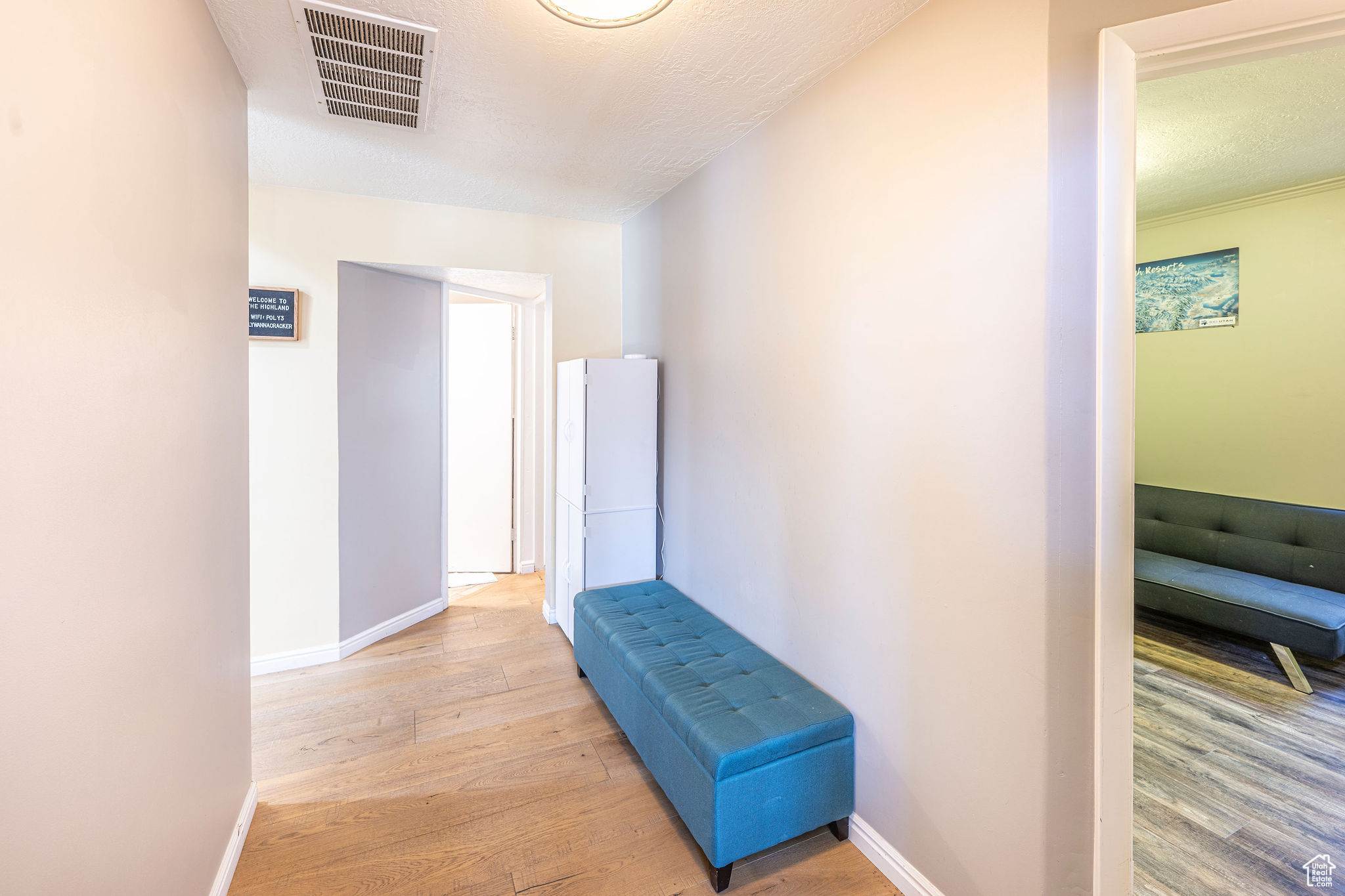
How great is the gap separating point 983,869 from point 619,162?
293 cm

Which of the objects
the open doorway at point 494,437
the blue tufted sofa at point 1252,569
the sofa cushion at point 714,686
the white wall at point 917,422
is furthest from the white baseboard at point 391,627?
the blue tufted sofa at point 1252,569

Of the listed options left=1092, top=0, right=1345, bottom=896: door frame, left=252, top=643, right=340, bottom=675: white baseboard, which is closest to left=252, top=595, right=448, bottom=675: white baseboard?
left=252, top=643, right=340, bottom=675: white baseboard

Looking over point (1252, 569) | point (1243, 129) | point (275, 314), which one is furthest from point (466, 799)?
point (1252, 569)

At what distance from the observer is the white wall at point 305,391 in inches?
114

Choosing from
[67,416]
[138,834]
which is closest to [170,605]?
[138,834]

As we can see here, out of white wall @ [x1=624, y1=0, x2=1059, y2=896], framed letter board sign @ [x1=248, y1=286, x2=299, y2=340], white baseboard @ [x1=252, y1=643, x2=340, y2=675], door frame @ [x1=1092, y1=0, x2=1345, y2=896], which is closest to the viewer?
door frame @ [x1=1092, y1=0, x2=1345, y2=896]

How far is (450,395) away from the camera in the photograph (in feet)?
15.2

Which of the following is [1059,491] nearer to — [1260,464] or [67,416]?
[67,416]

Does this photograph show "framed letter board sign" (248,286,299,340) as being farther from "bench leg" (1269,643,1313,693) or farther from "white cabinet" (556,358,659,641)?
"bench leg" (1269,643,1313,693)

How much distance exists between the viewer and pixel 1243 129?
2342 mm

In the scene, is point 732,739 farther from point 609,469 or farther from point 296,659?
point 296,659

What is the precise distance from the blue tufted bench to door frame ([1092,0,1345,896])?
2.36ft

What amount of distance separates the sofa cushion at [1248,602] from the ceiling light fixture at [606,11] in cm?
381

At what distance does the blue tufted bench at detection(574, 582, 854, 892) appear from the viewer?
5.36ft
